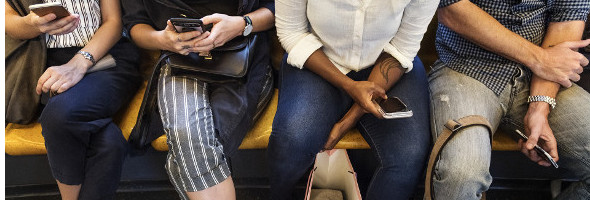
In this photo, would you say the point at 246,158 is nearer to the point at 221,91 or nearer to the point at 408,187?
the point at 221,91

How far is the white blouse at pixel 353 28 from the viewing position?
1.42 meters

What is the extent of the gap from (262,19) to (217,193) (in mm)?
668

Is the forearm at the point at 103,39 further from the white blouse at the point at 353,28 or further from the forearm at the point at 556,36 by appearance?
the forearm at the point at 556,36

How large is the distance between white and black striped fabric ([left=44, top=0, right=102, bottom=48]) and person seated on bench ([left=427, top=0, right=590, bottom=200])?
132 centimetres

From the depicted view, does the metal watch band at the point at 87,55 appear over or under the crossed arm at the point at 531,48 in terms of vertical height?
over

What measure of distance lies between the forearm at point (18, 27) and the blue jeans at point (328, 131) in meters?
0.93

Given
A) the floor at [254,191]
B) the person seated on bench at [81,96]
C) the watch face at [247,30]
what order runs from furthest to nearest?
the floor at [254,191] → the watch face at [247,30] → the person seated on bench at [81,96]

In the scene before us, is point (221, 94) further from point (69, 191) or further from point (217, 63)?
point (69, 191)

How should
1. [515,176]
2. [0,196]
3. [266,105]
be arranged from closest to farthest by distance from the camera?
[0,196] → [266,105] → [515,176]

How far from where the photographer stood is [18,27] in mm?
1534

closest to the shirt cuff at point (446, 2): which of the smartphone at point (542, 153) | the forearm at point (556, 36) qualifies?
the forearm at point (556, 36)

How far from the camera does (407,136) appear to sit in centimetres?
144

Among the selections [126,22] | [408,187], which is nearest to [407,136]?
[408,187]

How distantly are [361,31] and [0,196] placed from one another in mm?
1124
